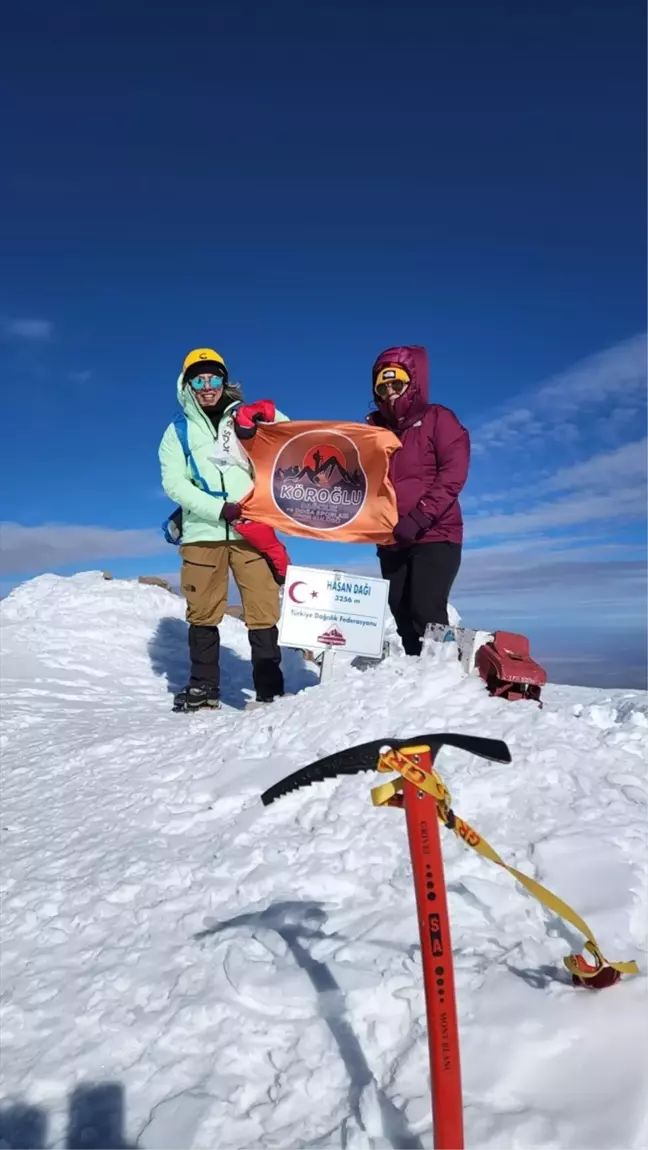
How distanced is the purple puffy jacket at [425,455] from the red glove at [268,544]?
1375 mm

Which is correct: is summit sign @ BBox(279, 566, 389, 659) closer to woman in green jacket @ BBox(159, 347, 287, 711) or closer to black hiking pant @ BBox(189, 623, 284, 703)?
black hiking pant @ BBox(189, 623, 284, 703)

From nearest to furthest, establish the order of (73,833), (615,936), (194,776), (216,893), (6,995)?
(615,936), (6,995), (216,893), (73,833), (194,776)

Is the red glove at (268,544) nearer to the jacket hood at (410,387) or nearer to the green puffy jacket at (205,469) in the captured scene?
the green puffy jacket at (205,469)

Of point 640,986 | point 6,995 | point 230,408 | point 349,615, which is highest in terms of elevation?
point 230,408

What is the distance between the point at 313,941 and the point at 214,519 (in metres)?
4.55

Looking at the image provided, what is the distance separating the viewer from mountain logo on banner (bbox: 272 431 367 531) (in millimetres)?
6980

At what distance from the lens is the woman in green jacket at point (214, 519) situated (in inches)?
262

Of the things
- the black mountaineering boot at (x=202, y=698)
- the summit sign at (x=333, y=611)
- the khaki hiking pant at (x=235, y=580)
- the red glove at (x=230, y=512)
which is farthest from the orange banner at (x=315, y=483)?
the black mountaineering boot at (x=202, y=698)

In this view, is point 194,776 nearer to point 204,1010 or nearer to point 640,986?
point 204,1010

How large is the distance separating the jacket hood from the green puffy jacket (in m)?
1.28

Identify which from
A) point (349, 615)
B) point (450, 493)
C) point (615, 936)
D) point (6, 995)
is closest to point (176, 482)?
point (349, 615)

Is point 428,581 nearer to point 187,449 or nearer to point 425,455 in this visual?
point 425,455

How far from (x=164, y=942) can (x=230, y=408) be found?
4976mm

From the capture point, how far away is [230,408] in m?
6.84
